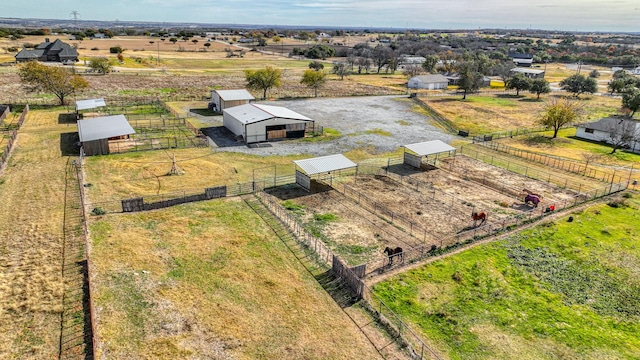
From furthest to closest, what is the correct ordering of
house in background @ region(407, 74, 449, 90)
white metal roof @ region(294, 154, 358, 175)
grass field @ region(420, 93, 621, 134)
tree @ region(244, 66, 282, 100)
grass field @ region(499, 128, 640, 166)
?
house in background @ region(407, 74, 449, 90), tree @ region(244, 66, 282, 100), grass field @ region(420, 93, 621, 134), grass field @ region(499, 128, 640, 166), white metal roof @ region(294, 154, 358, 175)

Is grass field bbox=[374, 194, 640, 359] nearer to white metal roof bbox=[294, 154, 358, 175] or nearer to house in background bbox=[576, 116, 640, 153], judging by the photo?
white metal roof bbox=[294, 154, 358, 175]

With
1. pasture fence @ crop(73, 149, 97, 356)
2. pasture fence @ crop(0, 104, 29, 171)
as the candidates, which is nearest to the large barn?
pasture fence @ crop(73, 149, 97, 356)

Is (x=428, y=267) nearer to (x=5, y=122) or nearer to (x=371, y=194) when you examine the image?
(x=371, y=194)

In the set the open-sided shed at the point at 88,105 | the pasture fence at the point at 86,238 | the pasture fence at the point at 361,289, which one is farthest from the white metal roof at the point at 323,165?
the open-sided shed at the point at 88,105

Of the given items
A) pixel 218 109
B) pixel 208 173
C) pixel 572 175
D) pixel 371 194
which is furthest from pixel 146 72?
pixel 572 175

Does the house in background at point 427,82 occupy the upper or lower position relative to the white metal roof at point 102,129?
upper

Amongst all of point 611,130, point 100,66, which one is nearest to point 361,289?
point 611,130

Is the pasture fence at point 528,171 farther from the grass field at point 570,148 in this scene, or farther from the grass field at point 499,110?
the grass field at point 499,110
